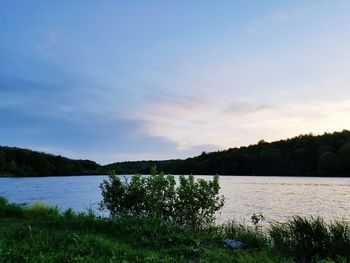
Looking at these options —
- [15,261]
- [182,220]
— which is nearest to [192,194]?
[182,220]

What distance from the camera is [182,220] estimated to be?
14.7m

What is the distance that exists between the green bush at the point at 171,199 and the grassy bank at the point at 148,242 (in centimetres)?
124

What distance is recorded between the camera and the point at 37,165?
127625 mm

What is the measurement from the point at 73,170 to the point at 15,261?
133 metres

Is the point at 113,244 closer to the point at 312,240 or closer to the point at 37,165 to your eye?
the point at 312,240

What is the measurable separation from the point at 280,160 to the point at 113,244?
113844mm

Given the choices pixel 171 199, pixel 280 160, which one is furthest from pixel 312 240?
pixel 280 160

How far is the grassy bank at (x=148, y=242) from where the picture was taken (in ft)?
27.8

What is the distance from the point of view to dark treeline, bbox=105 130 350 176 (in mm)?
98250

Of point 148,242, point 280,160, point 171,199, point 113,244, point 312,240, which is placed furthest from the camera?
point 280,160

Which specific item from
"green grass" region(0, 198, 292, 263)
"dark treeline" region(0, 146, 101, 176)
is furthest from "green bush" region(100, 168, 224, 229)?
"dark treeline" region(0, 146, 101, 176)

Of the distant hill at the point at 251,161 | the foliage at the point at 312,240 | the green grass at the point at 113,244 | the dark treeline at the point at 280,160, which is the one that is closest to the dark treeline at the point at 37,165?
the distant hill at the point at 251,161

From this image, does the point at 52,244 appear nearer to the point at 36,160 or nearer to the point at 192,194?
the point at 192,194

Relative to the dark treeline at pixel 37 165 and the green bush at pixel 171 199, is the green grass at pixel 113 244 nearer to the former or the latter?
the green bush at pixel 171 199
